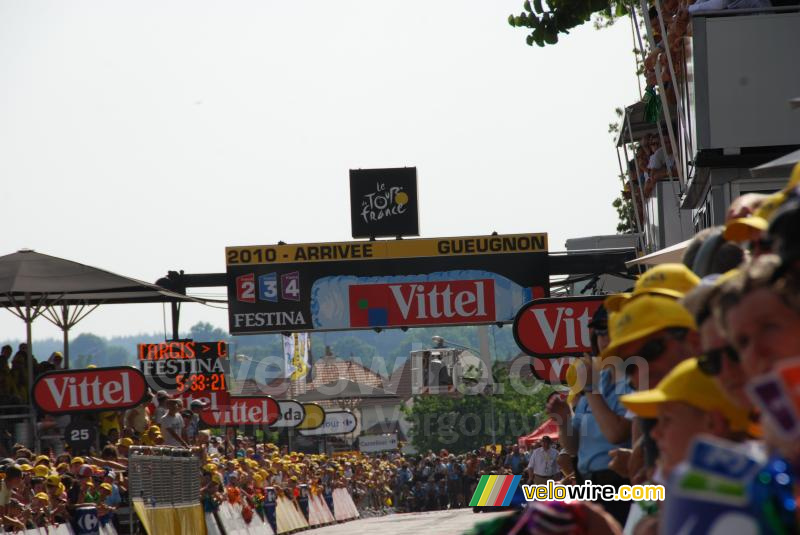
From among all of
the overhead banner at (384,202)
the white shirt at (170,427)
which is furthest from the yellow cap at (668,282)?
the overhead banner at (384,202)

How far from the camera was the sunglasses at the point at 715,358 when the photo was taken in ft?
10.0

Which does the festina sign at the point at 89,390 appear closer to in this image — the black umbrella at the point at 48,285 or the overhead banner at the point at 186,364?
the black umbrella at the point at 48,285

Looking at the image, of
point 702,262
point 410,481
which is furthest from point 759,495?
point 410,481

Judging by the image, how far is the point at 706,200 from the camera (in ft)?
50.1

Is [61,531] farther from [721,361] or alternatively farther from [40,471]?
[721,361]

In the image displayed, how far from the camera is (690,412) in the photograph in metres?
3.29

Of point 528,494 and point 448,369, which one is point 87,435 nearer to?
point 528,494

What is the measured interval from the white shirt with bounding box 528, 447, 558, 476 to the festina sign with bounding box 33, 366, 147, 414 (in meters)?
5.34

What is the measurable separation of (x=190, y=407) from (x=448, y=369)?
64.6 m

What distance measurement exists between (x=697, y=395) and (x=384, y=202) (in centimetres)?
2945

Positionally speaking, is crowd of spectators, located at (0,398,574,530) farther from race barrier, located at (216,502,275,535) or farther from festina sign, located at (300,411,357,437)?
festina sign, located at (300,411,357,437)

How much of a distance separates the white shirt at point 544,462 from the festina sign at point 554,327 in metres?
5.26

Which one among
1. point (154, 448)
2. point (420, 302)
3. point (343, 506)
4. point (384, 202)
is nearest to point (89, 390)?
point (154, 448)

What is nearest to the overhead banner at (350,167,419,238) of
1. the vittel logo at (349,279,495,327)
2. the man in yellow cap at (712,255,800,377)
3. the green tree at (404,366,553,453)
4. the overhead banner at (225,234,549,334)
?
the overhead banner at (225,234,549,334)
